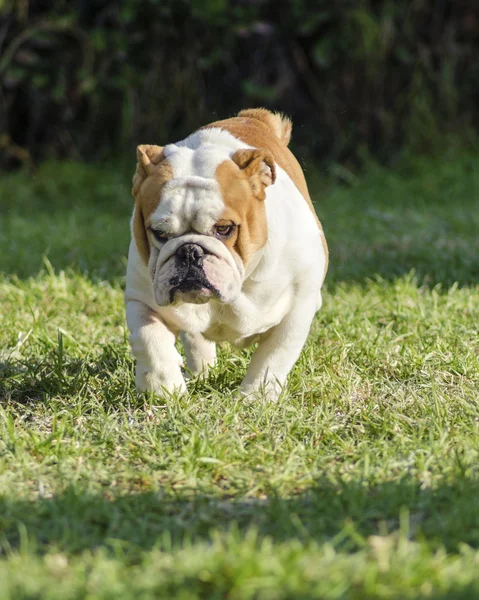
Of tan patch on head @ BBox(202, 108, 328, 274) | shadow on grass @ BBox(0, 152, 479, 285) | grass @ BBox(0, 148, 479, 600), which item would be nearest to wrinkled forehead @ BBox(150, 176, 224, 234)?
tan patch on head @ BBox(202, 108, 328, 274)

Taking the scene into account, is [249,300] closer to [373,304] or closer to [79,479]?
[79,479]

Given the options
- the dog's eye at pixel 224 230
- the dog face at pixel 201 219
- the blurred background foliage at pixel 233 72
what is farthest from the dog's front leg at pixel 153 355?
the blurred background foliage at pixel 233 72

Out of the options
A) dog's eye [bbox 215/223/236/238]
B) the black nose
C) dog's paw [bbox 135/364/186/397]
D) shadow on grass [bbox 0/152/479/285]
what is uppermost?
dog's eye [bbox 215/223/236/238]

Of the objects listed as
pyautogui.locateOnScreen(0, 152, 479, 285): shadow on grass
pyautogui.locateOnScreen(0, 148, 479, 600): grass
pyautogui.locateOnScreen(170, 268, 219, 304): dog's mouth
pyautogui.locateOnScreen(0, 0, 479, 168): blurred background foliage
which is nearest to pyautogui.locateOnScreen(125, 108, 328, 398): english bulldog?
pyautogui.locateOnScreen(170, 268, 219, 304): dog's mouth

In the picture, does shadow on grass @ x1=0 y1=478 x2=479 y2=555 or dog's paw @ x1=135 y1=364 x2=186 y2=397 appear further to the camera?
dog's paw @ x1=135 y1=364 x2=186 y2=397

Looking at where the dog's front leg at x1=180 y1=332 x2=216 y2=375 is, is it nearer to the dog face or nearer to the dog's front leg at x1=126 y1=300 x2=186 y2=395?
the dog's front leg at x1=126 y1=300 x2=186 y2=395

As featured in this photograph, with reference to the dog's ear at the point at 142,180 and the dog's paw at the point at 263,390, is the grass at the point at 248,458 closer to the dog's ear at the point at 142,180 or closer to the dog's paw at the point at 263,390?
the dog's paw at the point at 263,390

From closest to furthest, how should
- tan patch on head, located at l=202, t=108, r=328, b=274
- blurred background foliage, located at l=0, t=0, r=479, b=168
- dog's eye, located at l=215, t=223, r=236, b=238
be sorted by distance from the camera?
dog's eye, located at l=215, t=223, r=236, b=238, tan patch on head, located at l=202, t=108, r=328, b=274, blurred background foliage, located at l=0, t=0, r=479, b=168

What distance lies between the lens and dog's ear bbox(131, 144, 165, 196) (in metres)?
3.15

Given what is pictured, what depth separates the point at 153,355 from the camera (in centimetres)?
315

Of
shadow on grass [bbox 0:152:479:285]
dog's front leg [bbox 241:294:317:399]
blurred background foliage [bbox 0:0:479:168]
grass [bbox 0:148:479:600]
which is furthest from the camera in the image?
blurred background foliage [bbox 0:0:479:168]

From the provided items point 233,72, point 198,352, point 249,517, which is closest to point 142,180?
point 198,352

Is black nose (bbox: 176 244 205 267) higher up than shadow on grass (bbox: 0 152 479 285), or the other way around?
black nose (bbox: 176 244 205 267)

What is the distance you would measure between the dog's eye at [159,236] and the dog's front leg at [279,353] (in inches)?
22.7
